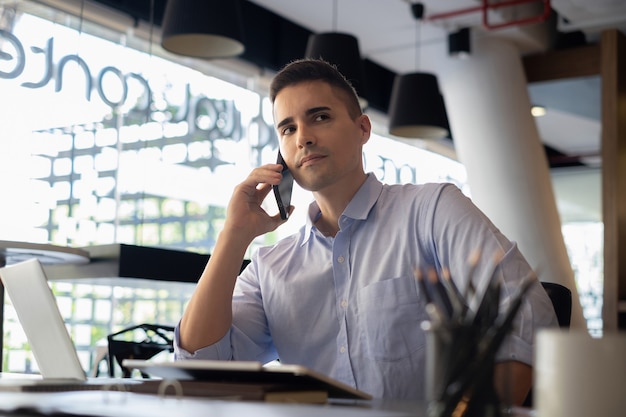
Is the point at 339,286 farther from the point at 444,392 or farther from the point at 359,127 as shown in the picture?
the point at 444,392

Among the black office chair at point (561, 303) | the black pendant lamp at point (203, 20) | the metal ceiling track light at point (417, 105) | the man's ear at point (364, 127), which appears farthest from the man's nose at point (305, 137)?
the metal ceiling track light at point (417, 105)

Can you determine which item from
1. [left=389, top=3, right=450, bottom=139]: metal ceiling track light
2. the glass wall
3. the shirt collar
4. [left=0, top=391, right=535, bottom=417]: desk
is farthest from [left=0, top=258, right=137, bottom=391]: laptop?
[left=389, top=3, right=450, bottom=139]: metal ceiling track light

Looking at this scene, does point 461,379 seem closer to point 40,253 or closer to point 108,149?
point 40,253

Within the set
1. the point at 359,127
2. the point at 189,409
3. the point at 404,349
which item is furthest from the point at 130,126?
the point at 189,409

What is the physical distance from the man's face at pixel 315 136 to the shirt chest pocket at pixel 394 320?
0.31 meters

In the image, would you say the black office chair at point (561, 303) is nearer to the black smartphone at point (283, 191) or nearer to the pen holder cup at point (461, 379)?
the black smartphone at point (283, 191)

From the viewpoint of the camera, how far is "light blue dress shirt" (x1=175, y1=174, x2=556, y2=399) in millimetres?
1773

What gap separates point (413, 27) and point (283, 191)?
193 inches

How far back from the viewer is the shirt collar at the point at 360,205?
195 cm

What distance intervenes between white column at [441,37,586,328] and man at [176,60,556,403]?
13.5ft

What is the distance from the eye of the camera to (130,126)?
17.7 feet

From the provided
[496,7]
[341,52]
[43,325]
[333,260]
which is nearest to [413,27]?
[496,7]

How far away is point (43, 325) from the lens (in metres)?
1.55

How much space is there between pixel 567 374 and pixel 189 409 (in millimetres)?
424
